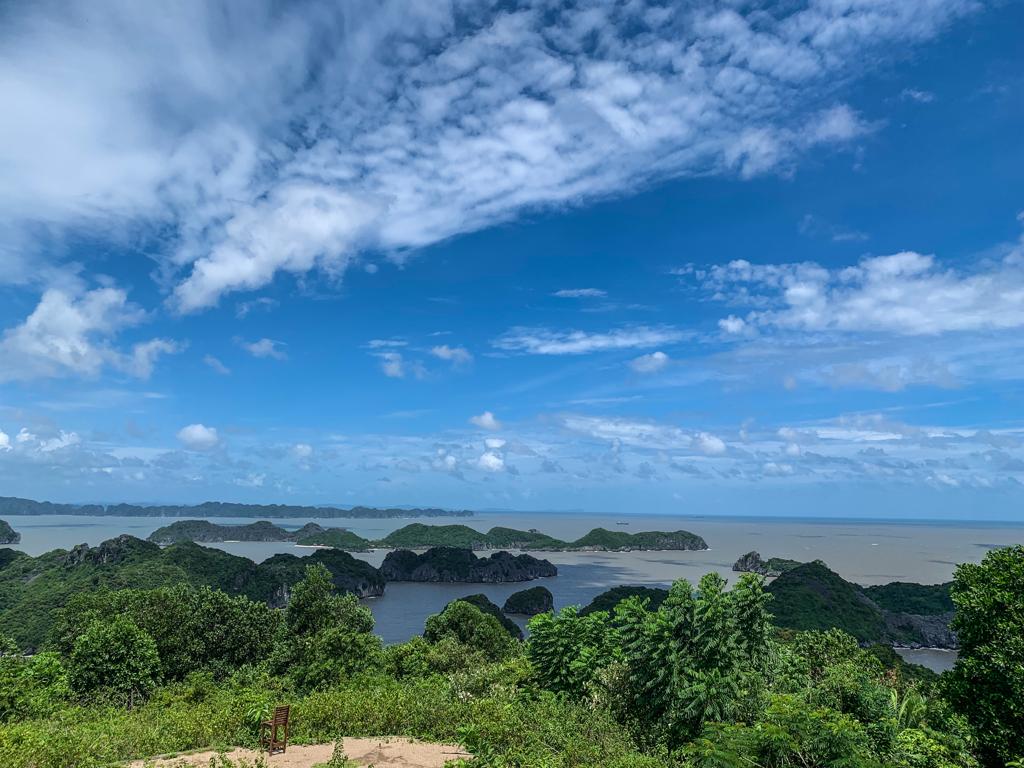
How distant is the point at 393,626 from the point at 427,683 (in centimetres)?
8384

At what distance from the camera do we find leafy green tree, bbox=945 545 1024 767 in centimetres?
1509

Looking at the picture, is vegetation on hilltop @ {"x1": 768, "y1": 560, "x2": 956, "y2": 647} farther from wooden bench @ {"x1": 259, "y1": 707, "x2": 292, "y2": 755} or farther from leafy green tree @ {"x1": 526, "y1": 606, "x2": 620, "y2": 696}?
wooden bench @ {"x1": 259, "y1": 707, "x2": 292, "y2": 755}

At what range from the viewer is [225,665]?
38125 millimetres

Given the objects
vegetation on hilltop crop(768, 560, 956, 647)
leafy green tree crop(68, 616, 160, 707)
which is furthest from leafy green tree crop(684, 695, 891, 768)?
vegetation on hilltop crop(768, 560, 956, 647)

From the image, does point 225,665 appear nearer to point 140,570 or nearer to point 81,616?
point 81,616

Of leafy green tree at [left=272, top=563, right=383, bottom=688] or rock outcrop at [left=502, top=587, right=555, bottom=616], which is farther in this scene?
rock outcrop at [left=502, top=587, right=555, bottom=616]

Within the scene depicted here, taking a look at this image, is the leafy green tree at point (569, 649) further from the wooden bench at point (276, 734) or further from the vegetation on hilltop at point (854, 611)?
the vegetation on hilltop at point (854, 611)

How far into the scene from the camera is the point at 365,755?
624 inches

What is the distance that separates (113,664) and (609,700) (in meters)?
25.1

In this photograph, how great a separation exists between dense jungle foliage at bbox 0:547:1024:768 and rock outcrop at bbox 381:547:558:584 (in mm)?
142211

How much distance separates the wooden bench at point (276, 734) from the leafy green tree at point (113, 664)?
1761cm

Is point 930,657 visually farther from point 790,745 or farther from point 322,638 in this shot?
point 790,745

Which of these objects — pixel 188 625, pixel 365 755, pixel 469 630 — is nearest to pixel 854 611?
pixel 469 630

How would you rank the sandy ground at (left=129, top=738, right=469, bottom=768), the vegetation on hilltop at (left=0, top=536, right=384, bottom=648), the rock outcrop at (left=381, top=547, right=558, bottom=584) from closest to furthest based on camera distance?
the sandy ground at (left=129, top=738, right=469, bottom=768) → the vegetation on hilltop at (left=0, top=536, right=384, bottom=648) → the rock outcrop at (left=381, top=547, right=558, bottom=584)
